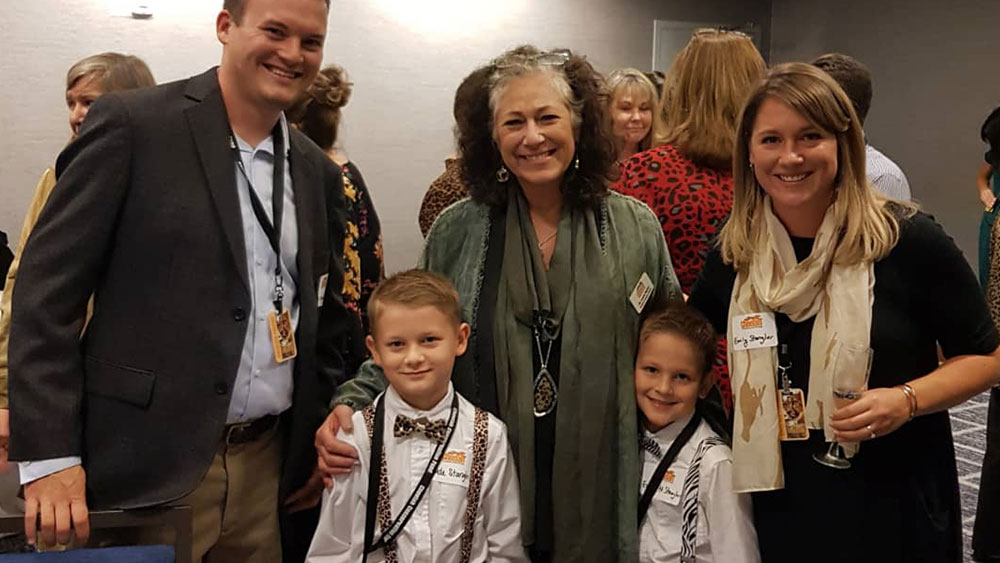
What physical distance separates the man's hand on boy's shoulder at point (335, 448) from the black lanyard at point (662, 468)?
0.68 m

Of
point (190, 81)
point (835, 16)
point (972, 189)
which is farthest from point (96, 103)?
point (835, 16)

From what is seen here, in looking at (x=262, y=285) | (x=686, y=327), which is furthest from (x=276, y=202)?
(x=686, y=327)

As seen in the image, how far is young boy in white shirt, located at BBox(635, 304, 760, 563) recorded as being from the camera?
6.44 feet

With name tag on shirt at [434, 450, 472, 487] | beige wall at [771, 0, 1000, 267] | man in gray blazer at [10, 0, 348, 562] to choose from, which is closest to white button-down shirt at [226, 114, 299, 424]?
man in gray blazer at [10, 0, 348, 562]

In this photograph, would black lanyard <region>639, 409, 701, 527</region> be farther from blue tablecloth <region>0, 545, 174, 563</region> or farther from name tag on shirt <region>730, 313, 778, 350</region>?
blue tablecloth <region>0, 545, 174, 563</region>

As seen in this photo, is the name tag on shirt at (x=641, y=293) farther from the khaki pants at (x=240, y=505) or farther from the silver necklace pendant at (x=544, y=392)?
the khaki pants at (x=240, y=505)

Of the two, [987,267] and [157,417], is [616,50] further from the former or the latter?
[157,417]

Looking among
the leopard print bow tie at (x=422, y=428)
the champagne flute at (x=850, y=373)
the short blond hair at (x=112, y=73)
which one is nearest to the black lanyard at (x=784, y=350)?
the champagne flute at (x=850, y=373)

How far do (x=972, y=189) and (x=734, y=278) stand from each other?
628 centimetres

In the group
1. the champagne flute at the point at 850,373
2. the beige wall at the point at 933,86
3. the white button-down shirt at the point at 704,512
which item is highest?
the beige wall at the point at 933,86

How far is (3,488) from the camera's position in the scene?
2.59 metres

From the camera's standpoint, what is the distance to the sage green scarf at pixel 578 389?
1.99 meters

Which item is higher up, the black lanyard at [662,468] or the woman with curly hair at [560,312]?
the woman with curly hair at [560,312]

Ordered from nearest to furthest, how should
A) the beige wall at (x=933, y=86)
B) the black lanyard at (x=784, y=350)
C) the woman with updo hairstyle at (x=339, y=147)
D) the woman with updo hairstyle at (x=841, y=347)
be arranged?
the woman with updo hairstyle at (x=841, y=347) < the black lanyard at (x=784, y=350) < the woman with updo hairstyle at (x=339, y=147) < the beige wall at (x=933, y=86)
